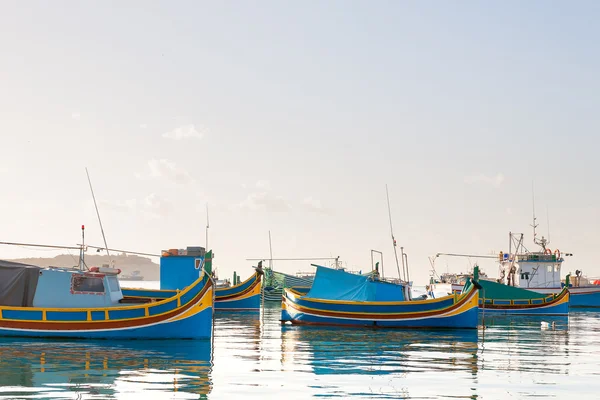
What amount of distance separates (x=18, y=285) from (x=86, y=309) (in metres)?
3.00

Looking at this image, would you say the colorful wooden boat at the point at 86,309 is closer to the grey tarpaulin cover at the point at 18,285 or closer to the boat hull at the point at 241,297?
the grey tarpaulin cover at the point at 18,285

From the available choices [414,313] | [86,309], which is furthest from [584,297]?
[86,309]

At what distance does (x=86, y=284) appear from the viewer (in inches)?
1202

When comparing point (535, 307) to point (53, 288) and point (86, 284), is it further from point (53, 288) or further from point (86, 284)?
point (53, 288)

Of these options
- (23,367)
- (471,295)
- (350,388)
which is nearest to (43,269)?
(23,367)

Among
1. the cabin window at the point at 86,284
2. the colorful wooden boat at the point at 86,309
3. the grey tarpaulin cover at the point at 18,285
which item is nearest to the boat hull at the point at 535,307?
the colorful wooden boat at the point at 86,309

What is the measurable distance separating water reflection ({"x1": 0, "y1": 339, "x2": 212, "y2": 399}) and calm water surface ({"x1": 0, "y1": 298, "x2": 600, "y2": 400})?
28 mm

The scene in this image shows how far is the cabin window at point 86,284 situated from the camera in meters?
30.4

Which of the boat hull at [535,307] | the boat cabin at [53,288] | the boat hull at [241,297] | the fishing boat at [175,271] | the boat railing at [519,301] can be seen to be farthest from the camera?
the boat hull at [241,297]

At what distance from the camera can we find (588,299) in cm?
7819

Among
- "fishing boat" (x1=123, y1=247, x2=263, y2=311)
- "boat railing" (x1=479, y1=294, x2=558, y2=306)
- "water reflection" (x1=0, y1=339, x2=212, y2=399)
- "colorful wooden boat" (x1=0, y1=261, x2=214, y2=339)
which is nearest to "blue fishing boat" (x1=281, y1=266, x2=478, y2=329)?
"fishing boat" (x1=123, y1=247, x2=263, y2=311)

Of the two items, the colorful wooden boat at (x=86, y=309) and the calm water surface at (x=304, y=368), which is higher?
the colorful wooden boat at (x=86, y=309)

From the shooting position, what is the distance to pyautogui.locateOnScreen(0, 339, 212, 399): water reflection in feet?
59.5

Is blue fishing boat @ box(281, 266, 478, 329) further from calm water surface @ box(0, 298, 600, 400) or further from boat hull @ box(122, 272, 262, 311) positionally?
boat hull @ box(122, 272, 262, 311)
